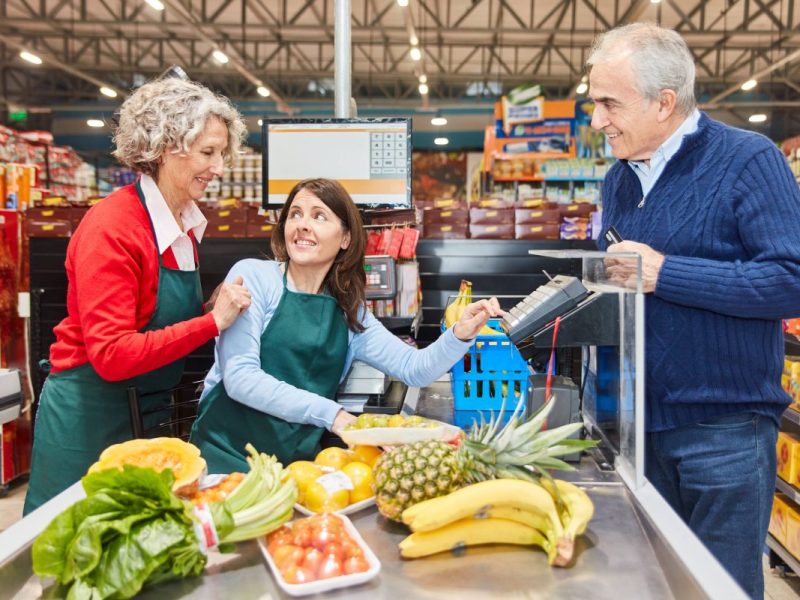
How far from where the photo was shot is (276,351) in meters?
2.20

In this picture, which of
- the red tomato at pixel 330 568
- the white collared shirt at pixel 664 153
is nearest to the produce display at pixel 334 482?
the red tomato at pixel 330 568

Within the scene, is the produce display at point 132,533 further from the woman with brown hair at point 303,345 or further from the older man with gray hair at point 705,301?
the older man with gray hair at point 705,301

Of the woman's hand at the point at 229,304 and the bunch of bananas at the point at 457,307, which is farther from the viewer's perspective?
the bunch of bananas at the point at 457,307

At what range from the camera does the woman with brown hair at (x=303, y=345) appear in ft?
6.81

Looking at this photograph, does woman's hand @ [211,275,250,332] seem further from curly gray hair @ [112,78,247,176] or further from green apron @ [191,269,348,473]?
curly gray hair @ [112,78,247,176]

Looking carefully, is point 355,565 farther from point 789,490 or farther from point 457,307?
point 789,490

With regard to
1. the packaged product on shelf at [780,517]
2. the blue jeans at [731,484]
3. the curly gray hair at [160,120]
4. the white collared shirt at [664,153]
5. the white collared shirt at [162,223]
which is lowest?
the packaged product on shelf at [780,517]

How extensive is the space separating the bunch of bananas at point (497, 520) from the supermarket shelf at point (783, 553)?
9.41 ft

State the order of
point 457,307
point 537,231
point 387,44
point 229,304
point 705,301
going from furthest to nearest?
point 387,44, point 537,231, point 457,307, point 229,304, point 705,301

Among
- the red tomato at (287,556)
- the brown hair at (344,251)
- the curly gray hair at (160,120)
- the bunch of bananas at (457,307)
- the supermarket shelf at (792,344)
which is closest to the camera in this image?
the red tomato at (287,556)

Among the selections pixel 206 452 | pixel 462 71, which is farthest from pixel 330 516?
pixel 462 71

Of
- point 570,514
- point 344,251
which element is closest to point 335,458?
point 570,514

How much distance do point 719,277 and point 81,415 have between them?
1.84 meters

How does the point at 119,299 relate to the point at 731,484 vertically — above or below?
above
